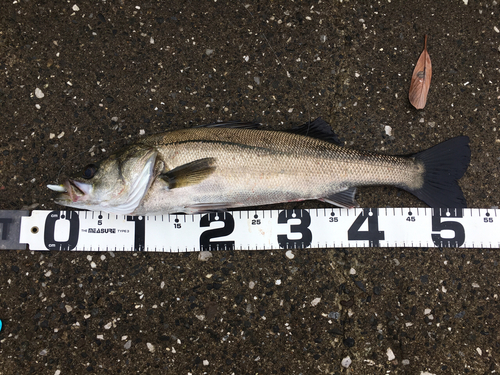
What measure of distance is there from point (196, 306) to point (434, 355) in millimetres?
2177

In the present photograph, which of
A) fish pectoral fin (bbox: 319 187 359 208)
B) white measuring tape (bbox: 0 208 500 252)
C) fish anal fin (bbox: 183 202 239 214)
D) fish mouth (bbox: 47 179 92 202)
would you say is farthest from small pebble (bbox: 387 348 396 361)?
fish mouth (bbox: 47 179 92 202)

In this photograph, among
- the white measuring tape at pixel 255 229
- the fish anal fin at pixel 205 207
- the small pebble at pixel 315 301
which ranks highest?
the fish anal fin at pixel 205 207

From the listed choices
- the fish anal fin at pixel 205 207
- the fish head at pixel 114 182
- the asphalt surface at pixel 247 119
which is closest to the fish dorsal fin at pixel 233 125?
the asphalt surface at pixel 247 119

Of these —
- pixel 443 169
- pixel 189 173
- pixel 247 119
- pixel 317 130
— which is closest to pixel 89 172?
pixel 189 173

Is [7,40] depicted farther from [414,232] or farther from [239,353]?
[414,232]

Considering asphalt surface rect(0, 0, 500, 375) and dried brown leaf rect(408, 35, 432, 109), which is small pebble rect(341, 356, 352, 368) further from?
dried brown leaf rect(408, 35, 432, 109)

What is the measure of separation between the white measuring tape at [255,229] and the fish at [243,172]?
0.24 metres

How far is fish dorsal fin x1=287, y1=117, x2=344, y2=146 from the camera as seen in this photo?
2699 millimetres

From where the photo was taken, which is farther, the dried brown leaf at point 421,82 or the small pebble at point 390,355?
the dried brown leaf at point 421,82

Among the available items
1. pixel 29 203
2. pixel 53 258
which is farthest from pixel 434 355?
pixel 29 203

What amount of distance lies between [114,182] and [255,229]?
1.27 m

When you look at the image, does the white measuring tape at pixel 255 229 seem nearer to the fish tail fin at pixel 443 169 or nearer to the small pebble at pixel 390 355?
the fish tail fin at pixel 443 169

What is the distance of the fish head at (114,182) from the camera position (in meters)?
2.44

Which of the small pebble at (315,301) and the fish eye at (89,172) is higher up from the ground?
the fish eye at (89,172)
